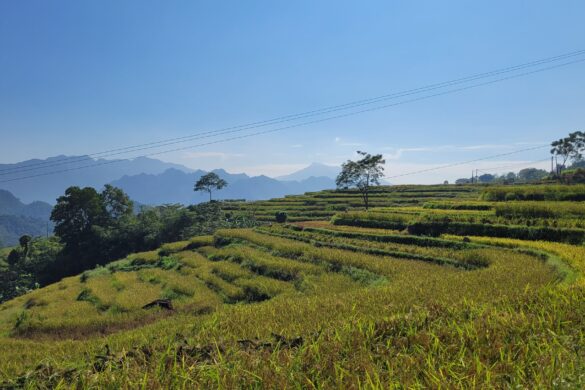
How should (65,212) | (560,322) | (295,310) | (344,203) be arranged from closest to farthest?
(560,322) < (295,310) < (65,212) < (344,203)

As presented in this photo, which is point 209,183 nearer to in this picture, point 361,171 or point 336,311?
point 361,171

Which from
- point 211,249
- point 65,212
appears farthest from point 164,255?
point 65,212

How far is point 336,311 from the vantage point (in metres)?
9.82

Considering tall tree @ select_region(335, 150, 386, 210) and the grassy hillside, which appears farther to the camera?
tall tree @ select_region(335, 150, 386, 210)

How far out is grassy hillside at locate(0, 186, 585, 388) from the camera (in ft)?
12.8

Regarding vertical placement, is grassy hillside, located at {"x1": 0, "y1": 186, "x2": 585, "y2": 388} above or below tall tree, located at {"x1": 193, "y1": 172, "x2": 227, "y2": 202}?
below

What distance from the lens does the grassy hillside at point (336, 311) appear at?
→ 12.8 ft

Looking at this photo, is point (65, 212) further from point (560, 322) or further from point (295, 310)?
point (560, 322)

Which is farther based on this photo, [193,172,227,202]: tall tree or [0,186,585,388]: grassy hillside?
[193,172,227,202]: tall tree

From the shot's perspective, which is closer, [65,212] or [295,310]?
[295,310]

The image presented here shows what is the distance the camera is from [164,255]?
3656cm

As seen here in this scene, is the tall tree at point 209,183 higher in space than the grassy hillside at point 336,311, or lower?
higher

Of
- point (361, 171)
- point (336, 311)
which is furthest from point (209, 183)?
point (336, 311)

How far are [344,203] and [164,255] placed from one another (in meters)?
38.3
